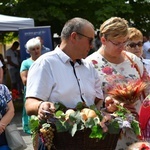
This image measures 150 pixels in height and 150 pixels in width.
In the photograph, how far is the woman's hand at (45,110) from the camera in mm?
2891

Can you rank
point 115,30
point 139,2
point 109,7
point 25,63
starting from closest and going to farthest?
1. point 115,30
2. point 25,63
3. point 109,7
4. point 139,2

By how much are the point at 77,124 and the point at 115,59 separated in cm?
130

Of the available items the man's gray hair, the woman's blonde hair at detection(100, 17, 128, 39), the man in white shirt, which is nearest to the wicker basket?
the man in white shirt

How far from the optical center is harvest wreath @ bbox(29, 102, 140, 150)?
9.34 feet

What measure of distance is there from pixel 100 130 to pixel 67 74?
0.55 meters

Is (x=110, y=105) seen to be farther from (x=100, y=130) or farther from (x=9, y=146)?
(x=9, y=146)

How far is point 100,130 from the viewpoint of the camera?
285cm

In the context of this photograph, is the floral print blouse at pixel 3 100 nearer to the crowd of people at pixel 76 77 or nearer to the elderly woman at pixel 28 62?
the crowd of people at pixel 76 77

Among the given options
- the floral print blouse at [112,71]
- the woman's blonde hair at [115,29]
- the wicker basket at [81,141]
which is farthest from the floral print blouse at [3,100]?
the wicker basket at [81,141]

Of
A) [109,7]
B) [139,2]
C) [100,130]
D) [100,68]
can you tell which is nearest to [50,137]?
[100,130]

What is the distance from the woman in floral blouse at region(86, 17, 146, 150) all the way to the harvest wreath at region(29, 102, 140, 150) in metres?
0.70

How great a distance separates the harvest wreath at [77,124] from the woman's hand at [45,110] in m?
0.03

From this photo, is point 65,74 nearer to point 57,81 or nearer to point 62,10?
point 57,81

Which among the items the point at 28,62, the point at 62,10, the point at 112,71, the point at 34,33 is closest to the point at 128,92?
the point at 112,71
